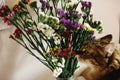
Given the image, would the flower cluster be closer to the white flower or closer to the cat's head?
the white flower

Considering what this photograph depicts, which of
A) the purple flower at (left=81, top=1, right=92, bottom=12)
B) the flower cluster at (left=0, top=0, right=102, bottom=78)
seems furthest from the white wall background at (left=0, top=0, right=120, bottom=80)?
the purple flower at (left=81, top=1, right=92, bottom=12)

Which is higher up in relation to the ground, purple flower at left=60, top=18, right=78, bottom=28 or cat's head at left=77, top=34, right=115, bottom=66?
purple flower at left=60, top=18, right=78, bottom=28

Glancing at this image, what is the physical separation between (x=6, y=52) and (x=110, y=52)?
0.60 meters

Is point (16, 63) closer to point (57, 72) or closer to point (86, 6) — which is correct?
point (57, 72)

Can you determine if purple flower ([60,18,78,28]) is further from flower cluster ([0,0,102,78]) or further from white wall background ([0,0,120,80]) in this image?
white wall background ([0,0,120,80])

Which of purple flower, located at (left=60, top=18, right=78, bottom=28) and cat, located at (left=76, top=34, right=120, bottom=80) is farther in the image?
cat, located at (left=76, top=34, right=120, bottom=80)

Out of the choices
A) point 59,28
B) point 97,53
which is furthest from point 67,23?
point 97,53

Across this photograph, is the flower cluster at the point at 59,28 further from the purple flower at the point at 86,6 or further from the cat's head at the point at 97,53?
the cat's head at the point at 97,53

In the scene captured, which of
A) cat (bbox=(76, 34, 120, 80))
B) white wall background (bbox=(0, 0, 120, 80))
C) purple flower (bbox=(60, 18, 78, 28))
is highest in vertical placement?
purple flower (bbox=(60, 18, 78, 28))

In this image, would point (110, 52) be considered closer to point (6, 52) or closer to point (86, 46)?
point (86, 46)

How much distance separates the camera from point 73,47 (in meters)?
1.03

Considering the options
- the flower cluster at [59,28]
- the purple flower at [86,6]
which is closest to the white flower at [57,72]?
the flower cluster at [59,28]

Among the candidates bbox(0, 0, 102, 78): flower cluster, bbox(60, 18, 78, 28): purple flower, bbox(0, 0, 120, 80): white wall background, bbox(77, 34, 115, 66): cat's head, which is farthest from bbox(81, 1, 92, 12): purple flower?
bbox(0, 0, 120, 80): white wall background

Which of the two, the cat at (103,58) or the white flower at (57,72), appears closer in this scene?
the white flower at (57,72)
